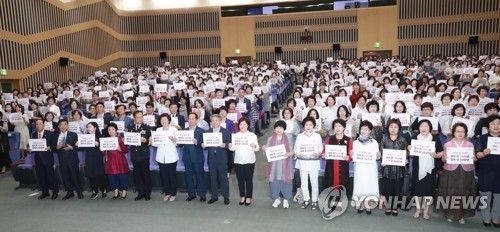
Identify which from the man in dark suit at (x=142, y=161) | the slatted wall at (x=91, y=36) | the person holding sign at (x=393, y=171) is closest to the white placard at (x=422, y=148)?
the person holding sign at (x=393, y=171)

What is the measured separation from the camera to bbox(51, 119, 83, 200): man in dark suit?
7113 mm

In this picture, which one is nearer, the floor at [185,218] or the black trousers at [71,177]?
the floor at [185,218]

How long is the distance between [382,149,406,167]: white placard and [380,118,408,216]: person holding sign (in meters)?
0.02

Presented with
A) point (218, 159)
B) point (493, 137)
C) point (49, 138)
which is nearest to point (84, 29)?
point (49, 138)

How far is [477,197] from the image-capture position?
528 centimetres

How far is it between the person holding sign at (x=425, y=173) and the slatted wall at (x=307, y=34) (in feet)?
64.7

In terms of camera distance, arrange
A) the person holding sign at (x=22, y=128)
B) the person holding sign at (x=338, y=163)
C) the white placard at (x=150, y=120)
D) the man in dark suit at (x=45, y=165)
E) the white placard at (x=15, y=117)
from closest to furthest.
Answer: the person holding sign at (x=338, y=163) → the man in dark suit at (x=45, y=165) → the white placard at (x=150, y=120) → the white placard at (x=15, y=117) → the person holding sign at (x=22, y=128)

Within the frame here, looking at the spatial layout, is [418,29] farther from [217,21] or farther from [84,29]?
[84,29]

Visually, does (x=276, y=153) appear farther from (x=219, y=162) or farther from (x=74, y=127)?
(x=74, y=127)

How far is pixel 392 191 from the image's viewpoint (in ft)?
18.7

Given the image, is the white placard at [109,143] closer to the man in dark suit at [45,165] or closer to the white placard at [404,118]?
the man in dark suit at [45,165]

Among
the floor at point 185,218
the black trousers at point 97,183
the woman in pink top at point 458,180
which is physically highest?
the woman in pink top at point 458,180

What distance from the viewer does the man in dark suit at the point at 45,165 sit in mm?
7219

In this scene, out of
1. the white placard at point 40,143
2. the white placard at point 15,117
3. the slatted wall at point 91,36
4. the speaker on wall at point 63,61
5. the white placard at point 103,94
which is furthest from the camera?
the speaker on wall at point 63,61
